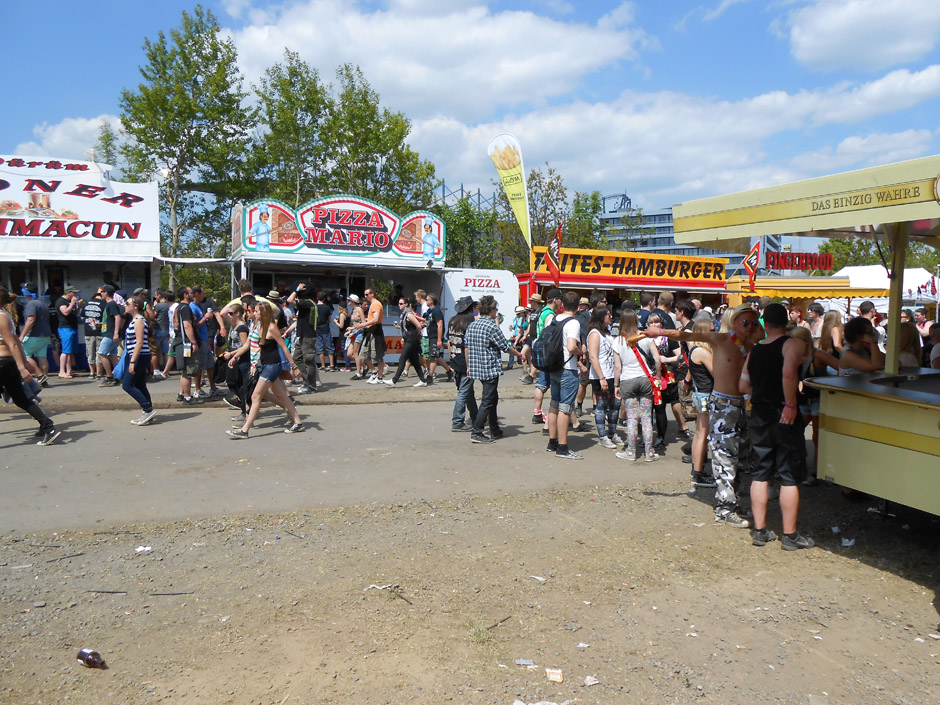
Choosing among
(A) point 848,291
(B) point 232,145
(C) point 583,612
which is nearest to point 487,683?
(C) point 583,612

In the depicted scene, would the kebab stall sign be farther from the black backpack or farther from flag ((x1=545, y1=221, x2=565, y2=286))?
the black backpack

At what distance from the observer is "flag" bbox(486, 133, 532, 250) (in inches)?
662

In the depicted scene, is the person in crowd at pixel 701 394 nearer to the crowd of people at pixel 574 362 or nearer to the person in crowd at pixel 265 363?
the crowd of people at pixel 574 362

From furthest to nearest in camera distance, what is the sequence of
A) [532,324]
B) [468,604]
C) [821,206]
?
[532,324] < [821,206] < [468,604]

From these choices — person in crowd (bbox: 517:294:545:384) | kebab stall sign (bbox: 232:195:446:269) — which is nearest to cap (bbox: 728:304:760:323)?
person in crowd (bbox: 517:294:545:384)

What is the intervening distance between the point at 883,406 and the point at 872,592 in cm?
120

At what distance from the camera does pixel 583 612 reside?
12.8ft

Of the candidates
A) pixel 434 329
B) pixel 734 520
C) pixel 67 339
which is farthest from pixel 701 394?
pixel 67 339

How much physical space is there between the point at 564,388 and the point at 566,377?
0.12m

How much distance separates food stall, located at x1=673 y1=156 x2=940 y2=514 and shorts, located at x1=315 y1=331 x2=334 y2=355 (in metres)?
10.2

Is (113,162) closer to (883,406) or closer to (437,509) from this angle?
(437,509)

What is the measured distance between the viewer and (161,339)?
44.6ft

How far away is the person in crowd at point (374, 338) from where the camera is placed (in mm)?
12625

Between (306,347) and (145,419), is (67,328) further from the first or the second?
(145,419)
